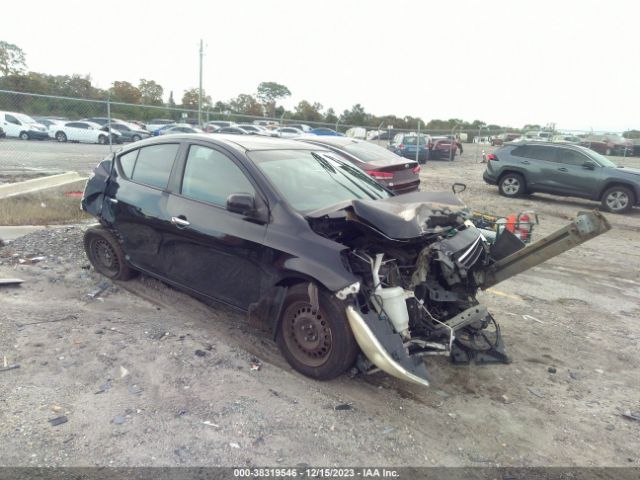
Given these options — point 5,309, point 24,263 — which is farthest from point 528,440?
point 24,263

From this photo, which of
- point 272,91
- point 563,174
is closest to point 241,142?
point 563,174

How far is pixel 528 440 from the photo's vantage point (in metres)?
3.05

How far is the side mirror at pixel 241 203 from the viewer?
140 inches

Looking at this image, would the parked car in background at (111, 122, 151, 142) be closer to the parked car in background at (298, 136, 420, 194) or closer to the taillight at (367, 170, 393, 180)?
the parked car in background at (298, 136, 420, 194)

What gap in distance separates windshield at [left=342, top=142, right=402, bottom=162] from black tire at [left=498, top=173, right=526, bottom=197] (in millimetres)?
5981

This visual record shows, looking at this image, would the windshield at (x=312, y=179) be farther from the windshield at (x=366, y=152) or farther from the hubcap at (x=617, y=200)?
the hubcap at (x=617, y=200)

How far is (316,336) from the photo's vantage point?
3436 mm

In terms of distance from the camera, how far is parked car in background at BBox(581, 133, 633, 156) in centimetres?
2538

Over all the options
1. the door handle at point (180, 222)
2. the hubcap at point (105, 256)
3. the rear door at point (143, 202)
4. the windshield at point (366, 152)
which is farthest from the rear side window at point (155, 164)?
the windshield at point (366, 152)

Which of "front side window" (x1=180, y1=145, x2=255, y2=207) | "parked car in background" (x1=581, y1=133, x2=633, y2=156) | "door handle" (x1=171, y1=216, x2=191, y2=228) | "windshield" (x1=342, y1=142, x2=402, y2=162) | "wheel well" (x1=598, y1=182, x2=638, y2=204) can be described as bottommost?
"door handle" (x1=171, y1=216, x2=191, y2=228)

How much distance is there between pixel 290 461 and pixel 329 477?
0.25m

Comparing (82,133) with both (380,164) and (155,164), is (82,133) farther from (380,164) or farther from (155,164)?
(155,164)

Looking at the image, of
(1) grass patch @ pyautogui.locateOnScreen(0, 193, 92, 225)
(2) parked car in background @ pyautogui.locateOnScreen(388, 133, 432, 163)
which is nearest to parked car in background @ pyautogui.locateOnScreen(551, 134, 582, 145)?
(2) parked car in background @ pyautogui.locateOnScreen(388, 133, 432, 163)

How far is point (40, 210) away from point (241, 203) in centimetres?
595
